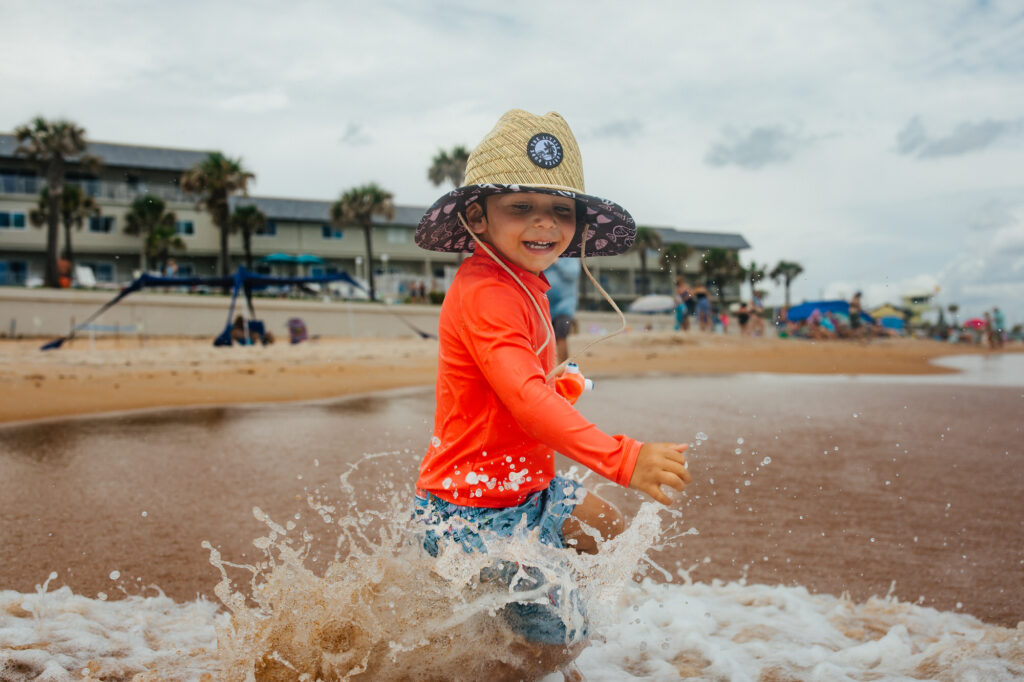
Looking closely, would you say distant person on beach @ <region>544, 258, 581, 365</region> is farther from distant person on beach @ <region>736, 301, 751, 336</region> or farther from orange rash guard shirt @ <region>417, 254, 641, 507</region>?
distant person on beach @ <region>736, 301, 751, 336</region>

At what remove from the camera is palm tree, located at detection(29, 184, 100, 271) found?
3594cm

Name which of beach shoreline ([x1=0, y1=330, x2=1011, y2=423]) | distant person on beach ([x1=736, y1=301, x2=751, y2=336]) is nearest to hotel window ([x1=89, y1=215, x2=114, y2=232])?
beach shoreline ([x1=0, y1=330, x2=1011, y2=423])

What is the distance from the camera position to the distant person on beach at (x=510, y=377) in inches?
71.9

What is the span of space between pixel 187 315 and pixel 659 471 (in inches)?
1098

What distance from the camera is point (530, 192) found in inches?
76.2

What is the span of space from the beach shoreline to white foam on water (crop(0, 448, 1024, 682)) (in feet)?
15.8

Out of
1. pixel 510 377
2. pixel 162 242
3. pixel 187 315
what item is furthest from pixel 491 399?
pixel 162 242

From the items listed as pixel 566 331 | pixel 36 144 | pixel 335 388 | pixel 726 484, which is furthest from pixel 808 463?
pixel 36 144

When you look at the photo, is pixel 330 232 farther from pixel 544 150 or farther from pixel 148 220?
pixel 544 150

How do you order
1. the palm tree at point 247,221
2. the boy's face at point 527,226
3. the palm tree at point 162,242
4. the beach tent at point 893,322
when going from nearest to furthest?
1. the boy's face at point 527,226
2. the beach tent at point 893,322
3. the palm tree at point 162,242
4. the palm tree at point 247,221

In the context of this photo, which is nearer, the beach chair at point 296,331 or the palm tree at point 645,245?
the beach chair at point 296,331

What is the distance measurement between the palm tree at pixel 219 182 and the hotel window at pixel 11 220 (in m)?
9.47

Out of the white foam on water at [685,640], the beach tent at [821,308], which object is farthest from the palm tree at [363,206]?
the white foam on water at [685,640]

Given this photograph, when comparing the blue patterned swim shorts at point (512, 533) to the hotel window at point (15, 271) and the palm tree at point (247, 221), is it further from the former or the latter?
the hotel window at point (15, 271)
